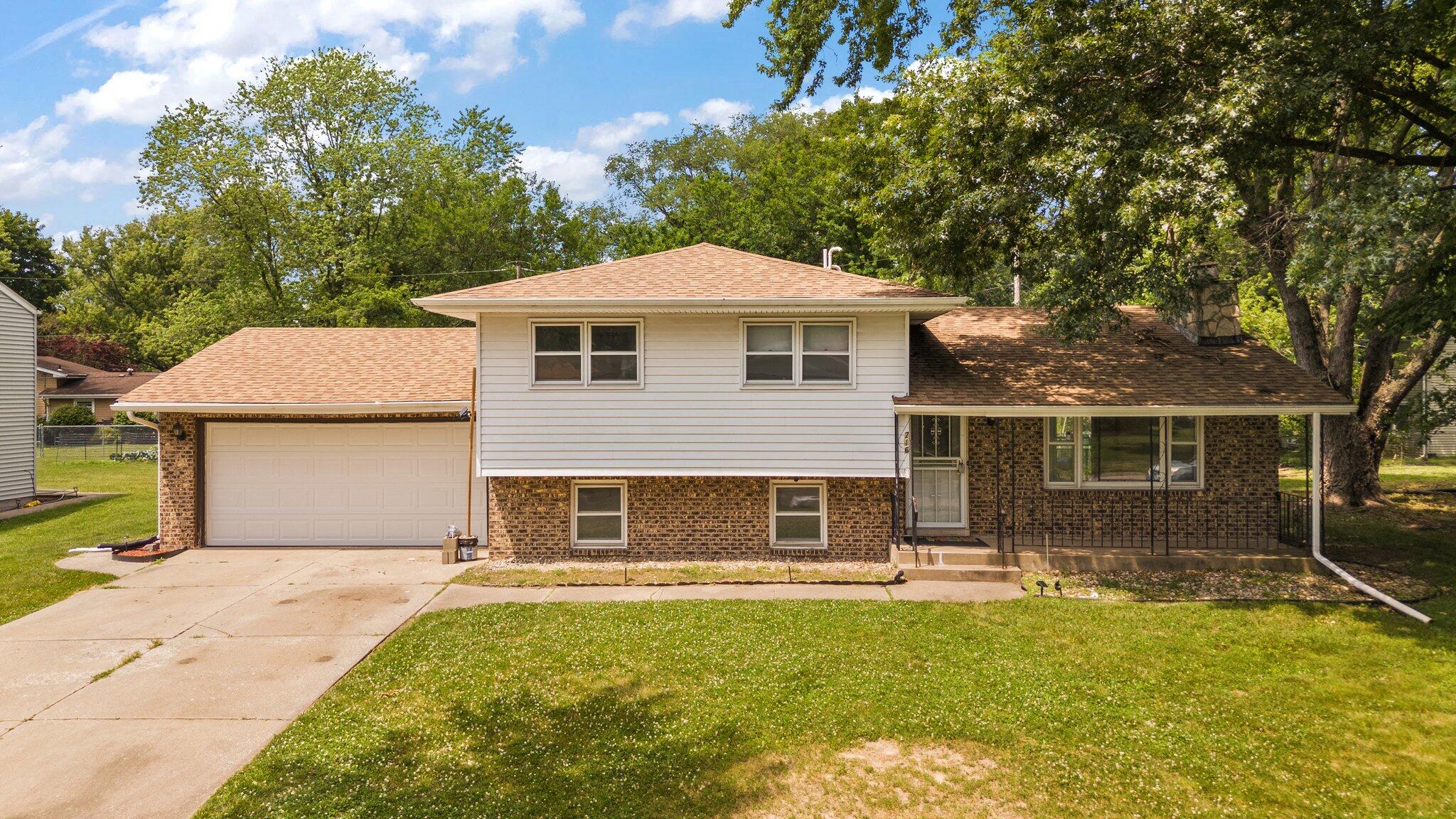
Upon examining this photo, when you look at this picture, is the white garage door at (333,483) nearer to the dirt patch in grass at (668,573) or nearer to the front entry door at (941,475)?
the dirt patch in grass at (668,573)

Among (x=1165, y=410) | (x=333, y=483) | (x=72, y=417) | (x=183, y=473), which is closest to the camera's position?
(x=1165, y=410)

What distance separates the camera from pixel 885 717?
21.0ft

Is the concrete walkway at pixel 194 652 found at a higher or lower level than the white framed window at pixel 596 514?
lower

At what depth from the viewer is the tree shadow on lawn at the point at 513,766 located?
201 inches

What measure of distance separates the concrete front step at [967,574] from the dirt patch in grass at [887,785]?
5.02m

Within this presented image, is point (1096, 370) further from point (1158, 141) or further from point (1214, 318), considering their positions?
point (1158, 141)

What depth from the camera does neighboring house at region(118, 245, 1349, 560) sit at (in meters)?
11.7

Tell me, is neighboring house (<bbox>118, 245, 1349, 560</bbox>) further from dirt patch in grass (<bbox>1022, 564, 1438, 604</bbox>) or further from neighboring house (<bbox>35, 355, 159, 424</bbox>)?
neighboring house (<bbox>35, 355, 159, 424</bbox>)

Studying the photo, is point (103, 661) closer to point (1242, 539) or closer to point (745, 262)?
point (745, 262)

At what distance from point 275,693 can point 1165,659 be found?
851cm

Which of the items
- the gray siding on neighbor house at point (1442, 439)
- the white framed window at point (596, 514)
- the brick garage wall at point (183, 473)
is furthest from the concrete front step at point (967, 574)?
the gray siding on neighbor house at point (1442, 439)

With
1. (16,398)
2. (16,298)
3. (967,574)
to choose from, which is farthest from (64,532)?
(967,574)

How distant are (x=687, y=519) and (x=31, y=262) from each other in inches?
2490

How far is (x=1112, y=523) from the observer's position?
12.2m
